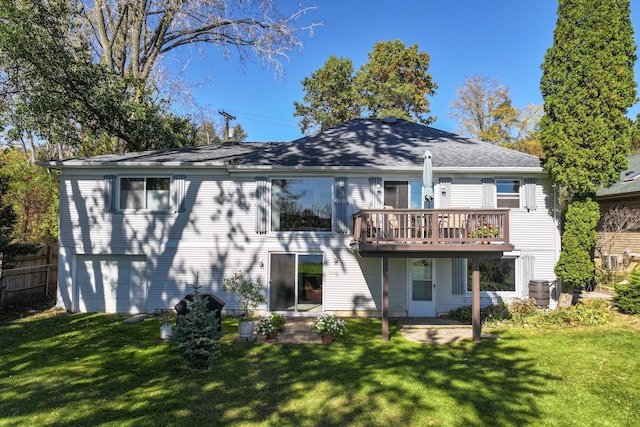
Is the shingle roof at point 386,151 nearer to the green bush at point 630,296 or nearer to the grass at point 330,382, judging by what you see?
the green bush at point 630,296

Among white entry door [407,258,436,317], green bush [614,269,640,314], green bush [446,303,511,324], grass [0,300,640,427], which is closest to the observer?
grass [0,300,640,427]

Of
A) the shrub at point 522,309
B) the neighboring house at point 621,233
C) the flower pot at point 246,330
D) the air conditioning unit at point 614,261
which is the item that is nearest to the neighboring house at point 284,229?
the shrub at point 522,309

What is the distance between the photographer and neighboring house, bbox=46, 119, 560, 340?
1120 centimetres

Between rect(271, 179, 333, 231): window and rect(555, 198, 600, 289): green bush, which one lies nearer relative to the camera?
rect(555, 198, 600, 289): green bush

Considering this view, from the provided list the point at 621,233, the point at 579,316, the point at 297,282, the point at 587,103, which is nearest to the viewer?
the point at 579,316

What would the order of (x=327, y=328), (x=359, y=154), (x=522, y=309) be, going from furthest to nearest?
(x=359, y=154) → (x=522, y=309) → (x=327, y=328)

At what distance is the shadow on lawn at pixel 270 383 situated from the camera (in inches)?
197

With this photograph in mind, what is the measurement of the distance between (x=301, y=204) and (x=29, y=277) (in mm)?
9705

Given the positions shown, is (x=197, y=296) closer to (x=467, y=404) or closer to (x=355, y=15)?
(x=467, y=404)

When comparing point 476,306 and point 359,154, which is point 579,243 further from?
point 359,154

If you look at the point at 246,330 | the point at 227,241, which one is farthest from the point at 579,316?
the point at 227,241

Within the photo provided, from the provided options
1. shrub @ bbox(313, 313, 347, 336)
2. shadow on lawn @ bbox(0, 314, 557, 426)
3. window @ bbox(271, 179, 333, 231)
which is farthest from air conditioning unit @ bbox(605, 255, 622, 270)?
shrub @ bbox(313, 313, 347, 336)

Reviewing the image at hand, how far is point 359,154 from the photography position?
38.9 ft

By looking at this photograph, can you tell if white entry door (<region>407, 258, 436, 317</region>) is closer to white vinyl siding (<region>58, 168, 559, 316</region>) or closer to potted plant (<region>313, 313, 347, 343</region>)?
white vinyl siding (<region>58, 168, 559, 316</region>)
